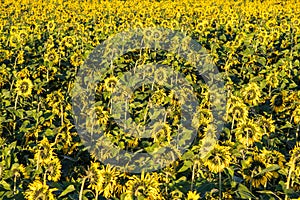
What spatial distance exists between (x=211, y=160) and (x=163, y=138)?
0.98 metres

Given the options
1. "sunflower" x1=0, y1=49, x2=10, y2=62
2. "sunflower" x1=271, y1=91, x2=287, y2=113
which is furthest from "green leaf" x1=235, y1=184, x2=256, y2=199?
"sunflower" x1=0, y1=49, x2=10, y2=62

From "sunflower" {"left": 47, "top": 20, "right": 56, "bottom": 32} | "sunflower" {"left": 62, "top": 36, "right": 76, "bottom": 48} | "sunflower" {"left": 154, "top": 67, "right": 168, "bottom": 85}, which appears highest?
"sunflower" {"left": 47, "top": 20, "right": 56, "bottom": 32}

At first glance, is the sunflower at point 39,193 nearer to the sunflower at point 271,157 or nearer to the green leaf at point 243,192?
the green leaf at point 243,192

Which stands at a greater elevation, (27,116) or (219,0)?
(219,0)

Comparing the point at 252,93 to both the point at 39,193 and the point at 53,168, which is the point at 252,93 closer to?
the point at 53,168

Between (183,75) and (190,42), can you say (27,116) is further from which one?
(190,42)

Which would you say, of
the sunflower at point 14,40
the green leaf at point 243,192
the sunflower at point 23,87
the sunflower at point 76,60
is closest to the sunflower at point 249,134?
the green leaf at point 243,192

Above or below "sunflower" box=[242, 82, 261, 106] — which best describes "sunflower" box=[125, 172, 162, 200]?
below

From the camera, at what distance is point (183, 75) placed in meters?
7.86

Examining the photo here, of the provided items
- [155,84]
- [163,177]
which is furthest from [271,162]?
[155,84]

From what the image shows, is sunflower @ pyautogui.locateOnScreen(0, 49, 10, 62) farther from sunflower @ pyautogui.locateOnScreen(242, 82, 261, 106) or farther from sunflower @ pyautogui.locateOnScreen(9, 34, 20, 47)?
sunflower @ pyautogui.locateOnScreen(242, 82, 261, 106)

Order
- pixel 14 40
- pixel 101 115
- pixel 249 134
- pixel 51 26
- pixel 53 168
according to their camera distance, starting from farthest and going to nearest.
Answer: pixel 51 26 < pixel 14 40 < pixel 101 115 < pixel 249 134 < pixel 53 168

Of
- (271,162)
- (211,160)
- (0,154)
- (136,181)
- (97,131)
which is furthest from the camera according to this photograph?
(97,131)

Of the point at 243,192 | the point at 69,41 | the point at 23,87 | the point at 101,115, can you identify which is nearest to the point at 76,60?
the point at 69,41
